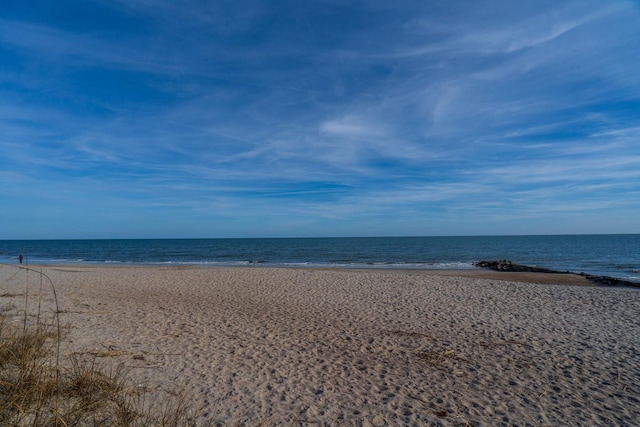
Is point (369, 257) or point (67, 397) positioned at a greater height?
point (67, 397)

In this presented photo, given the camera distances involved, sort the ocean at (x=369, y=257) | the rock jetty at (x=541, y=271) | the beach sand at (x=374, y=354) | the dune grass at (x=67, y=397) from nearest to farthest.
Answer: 1. the dune grass at (x=67, y=397)
2. the beach sand at (x=374, y=354)
3. the rock jetty at (x=541, y=271)
4. the ocean at (x=369, y=257)

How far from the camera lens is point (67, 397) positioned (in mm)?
4043

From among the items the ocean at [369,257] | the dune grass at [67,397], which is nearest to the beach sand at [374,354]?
the dune grass at [67,397]

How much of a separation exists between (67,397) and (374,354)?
490 cm

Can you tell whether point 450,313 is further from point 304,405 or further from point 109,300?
point 109,300

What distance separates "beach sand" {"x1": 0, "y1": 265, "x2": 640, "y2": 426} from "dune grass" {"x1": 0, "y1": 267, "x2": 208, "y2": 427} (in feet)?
1.97

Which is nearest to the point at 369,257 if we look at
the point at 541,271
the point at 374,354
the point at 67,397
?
the point at 541,271

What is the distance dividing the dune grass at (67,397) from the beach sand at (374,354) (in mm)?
600

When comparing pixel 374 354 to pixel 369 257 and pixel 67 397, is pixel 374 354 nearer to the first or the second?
pixel 67 397

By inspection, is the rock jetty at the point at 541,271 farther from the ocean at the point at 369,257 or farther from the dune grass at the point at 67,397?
the dune grass at the point at 67,397

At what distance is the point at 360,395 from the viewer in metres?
5.24

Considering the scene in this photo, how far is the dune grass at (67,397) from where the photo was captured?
10.9 feet

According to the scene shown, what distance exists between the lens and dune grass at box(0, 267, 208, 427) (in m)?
3.33

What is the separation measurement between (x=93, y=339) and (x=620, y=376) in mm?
9595
